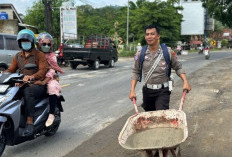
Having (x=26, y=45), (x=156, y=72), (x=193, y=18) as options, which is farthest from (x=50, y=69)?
(x=193, y=18)

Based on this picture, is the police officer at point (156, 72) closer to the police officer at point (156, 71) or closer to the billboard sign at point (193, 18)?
the police officer at point (156, 71)

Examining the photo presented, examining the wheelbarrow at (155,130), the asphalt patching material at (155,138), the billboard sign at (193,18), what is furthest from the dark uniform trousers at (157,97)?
the billboard sign at (193,18)

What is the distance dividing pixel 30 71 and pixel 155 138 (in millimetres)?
2348

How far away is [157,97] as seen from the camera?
4.55m

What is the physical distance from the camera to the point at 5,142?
15.0 feet

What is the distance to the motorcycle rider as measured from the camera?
477 centimetres

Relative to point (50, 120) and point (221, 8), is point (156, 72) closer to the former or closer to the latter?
point (50, 120)

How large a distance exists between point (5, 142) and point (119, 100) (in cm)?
537

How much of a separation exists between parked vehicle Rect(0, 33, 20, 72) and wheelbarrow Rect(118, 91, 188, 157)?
1094 centimetres

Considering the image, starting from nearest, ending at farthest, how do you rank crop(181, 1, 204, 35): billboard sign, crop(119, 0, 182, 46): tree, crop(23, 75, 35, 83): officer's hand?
crop(23, 75, 35, 83): officer's hand → crop(119, 0, 182, 46): tree → crop(181, 1, 204, 35): billboard sign

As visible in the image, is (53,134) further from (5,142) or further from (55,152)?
(5,142)

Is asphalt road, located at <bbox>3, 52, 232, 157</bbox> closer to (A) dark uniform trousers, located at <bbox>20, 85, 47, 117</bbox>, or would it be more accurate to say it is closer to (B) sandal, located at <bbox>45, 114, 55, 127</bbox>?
(B) sandal, located at <bbox>45, 114, 55, 127</bbox>

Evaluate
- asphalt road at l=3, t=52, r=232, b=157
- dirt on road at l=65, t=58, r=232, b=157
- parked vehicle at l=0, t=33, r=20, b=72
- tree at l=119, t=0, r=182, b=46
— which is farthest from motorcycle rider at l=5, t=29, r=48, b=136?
tree at l=119, t=0, r=182, b=46

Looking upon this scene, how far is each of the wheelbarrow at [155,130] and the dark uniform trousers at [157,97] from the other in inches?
13.8
